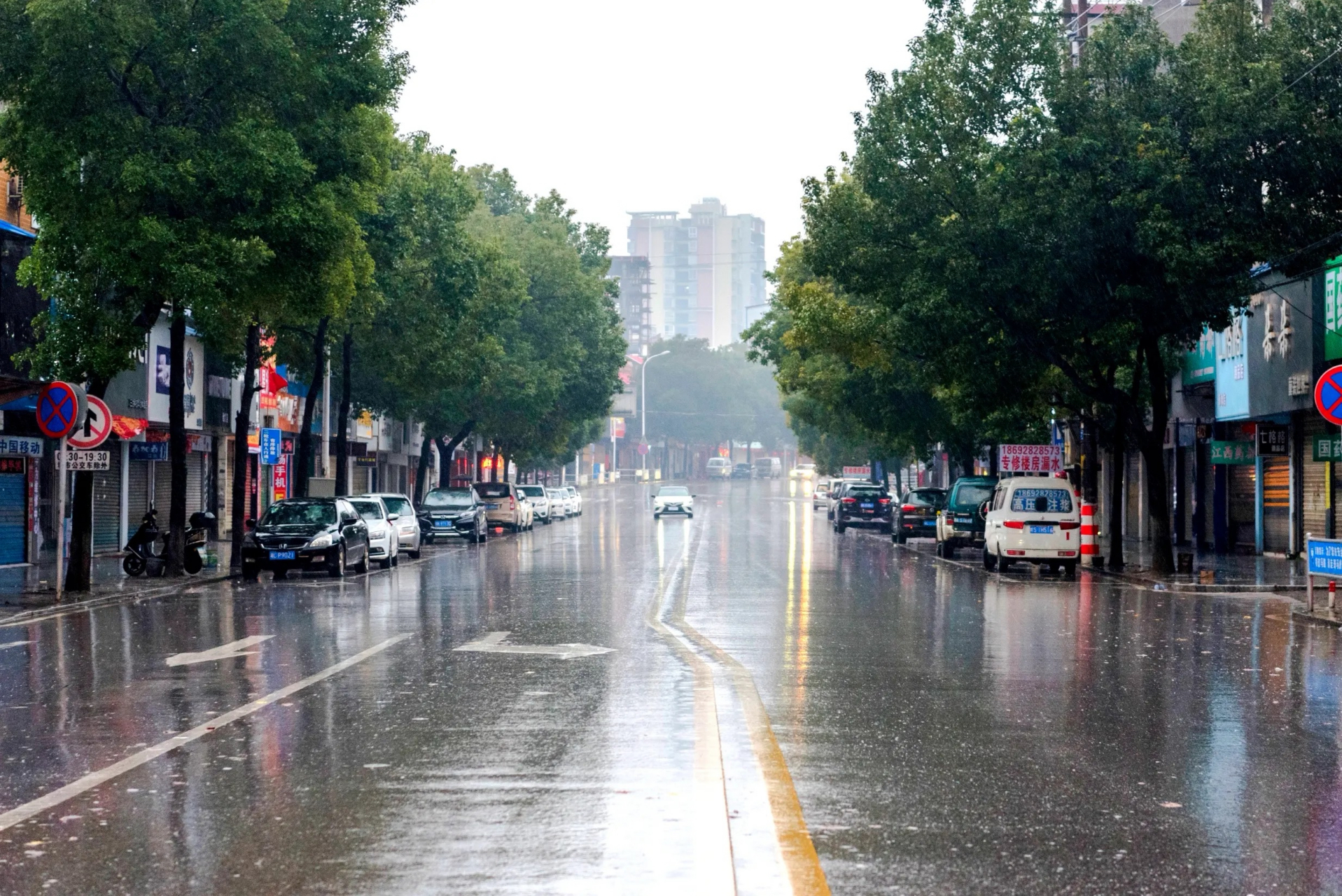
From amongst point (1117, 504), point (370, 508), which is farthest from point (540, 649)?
point (1117, 504)

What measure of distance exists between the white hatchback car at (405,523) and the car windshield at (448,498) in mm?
7761

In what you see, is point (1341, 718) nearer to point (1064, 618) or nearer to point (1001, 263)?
point (1064, 618)

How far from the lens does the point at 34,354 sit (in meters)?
25.3

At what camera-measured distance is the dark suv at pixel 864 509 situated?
5900cm

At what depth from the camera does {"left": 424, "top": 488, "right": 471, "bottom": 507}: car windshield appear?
48.1 meters

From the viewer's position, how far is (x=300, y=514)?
30.5 m

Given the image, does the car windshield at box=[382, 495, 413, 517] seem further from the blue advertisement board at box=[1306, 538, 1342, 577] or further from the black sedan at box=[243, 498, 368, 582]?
Result: the blue advertisement board at box=[1306, 538, 1342, 577]

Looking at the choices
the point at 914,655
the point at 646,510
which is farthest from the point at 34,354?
the point at 646,510

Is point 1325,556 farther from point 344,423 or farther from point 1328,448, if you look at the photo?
point 344,423

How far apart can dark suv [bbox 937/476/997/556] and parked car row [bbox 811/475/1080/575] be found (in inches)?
0.6

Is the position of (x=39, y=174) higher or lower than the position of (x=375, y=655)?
higher

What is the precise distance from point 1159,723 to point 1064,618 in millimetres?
9781

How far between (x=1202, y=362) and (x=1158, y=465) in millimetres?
12943

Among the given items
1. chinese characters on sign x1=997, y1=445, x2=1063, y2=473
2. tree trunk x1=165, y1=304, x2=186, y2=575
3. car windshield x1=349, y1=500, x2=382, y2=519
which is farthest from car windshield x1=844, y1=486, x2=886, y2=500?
tree trunk x1=165, y1=304, x2=186, y2=575
